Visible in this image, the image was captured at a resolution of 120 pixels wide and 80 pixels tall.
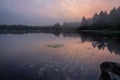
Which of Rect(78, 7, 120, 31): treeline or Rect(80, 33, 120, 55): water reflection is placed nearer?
Rect(80, 33, 120, 55): water reflection

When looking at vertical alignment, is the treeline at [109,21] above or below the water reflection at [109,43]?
above

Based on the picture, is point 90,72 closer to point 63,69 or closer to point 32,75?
point 63,69

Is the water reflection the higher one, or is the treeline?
Answer: the treeline

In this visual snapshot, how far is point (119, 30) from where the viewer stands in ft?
259

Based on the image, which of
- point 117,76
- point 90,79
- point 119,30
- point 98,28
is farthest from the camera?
point 98,28

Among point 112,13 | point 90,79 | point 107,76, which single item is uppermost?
point 112,13

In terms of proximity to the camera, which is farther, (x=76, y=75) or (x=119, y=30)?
(x=119, y=30)

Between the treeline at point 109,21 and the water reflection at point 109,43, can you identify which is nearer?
the water reflection at point 109,43

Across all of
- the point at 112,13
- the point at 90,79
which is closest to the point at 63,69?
the point at 90,79

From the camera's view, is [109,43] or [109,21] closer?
[109,43]

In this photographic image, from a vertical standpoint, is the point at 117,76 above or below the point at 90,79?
above

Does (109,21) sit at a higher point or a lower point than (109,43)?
higher

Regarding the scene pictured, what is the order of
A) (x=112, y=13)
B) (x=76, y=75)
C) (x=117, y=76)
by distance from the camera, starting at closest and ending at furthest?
(x=117, y=76), (x=76, y=75), (x=112, y=13)

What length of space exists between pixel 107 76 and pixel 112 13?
313 feet
